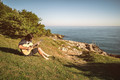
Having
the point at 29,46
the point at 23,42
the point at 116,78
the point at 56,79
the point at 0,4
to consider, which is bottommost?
the point at 116,78

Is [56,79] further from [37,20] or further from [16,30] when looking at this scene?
[37,20]

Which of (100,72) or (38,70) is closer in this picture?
(38,70)

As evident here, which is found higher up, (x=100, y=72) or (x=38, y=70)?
(x=38, y=70)

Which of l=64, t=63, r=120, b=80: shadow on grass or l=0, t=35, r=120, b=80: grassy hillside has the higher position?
l=0, t=35, r=120, b=80: grassy hillside

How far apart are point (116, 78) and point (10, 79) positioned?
1269 centimetres

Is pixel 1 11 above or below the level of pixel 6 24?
above

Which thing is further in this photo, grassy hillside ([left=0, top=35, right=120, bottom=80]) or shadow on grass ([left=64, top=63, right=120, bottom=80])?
Answer: shadow on grass ([left=64, top=63, right=120, bottom=80])

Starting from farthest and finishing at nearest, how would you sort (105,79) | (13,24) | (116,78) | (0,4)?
(0,4), (13,24), (116,78), (105,79)

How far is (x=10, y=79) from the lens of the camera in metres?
4.12

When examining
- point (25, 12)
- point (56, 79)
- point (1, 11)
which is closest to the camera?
point (56, 79)

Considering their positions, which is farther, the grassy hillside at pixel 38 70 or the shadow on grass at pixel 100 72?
the shadow on grass at pixel 100 72

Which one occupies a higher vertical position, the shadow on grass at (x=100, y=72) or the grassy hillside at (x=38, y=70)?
the grassy hillside at (x=38, y=70)

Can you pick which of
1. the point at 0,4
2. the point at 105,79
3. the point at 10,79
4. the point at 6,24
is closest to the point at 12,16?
the point at 6,24

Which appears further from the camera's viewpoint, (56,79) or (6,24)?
(6,24)
